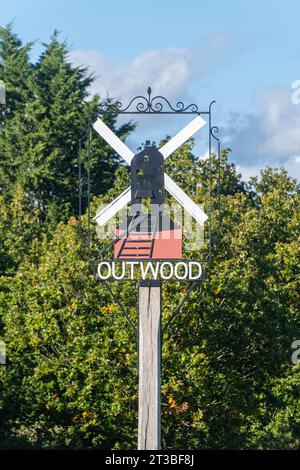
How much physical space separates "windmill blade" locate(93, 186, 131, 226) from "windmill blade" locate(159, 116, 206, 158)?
73 centimetres

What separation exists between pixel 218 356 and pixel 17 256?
9984 millimetres

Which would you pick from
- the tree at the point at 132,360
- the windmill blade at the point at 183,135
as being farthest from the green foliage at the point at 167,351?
the windmill blade at the point at 183,135

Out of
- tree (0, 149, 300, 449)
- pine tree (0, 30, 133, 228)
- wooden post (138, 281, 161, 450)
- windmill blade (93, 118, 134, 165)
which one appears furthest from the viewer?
pine tree (0, 30, 133, 228)

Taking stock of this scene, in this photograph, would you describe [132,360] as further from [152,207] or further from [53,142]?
[53,142]

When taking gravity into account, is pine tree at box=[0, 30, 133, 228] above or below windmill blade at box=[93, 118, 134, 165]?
above

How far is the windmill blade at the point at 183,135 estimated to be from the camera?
41.1 feet

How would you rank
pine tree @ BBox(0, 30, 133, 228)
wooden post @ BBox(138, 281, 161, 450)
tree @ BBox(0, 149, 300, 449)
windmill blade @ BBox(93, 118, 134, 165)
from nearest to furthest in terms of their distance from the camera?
wooden post @ BBox(138, 281, 161, 450)
windmill blade @ BBox(93, 118, 134, 165)
tree @ BBox(0, 149, 300, 449)
pine tree @ BBox(0, 30, 133, 228)

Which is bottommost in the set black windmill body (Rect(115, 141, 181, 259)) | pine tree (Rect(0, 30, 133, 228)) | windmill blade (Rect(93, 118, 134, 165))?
black windmill body (Rect(115, 141, 181, 259))

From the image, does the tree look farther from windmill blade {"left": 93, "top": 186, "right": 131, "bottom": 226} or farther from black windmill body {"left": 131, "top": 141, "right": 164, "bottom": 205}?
black windmill body {"left": 131, "top": 141, "right": 164, "bottom": 205}

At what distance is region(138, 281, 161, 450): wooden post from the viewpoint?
476 inches

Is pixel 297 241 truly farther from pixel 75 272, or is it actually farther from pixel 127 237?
pixel 127 237

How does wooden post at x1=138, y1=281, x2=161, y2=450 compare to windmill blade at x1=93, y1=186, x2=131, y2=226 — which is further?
windmill blade at x1=93, y1=186, x2=131, y2=226

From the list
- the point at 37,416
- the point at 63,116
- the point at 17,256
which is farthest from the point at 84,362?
the point at 63,116

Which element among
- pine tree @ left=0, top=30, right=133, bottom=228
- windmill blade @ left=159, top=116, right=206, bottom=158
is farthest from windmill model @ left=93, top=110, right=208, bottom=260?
pine tree @ left=0, top=30, right=133, bottom=228
